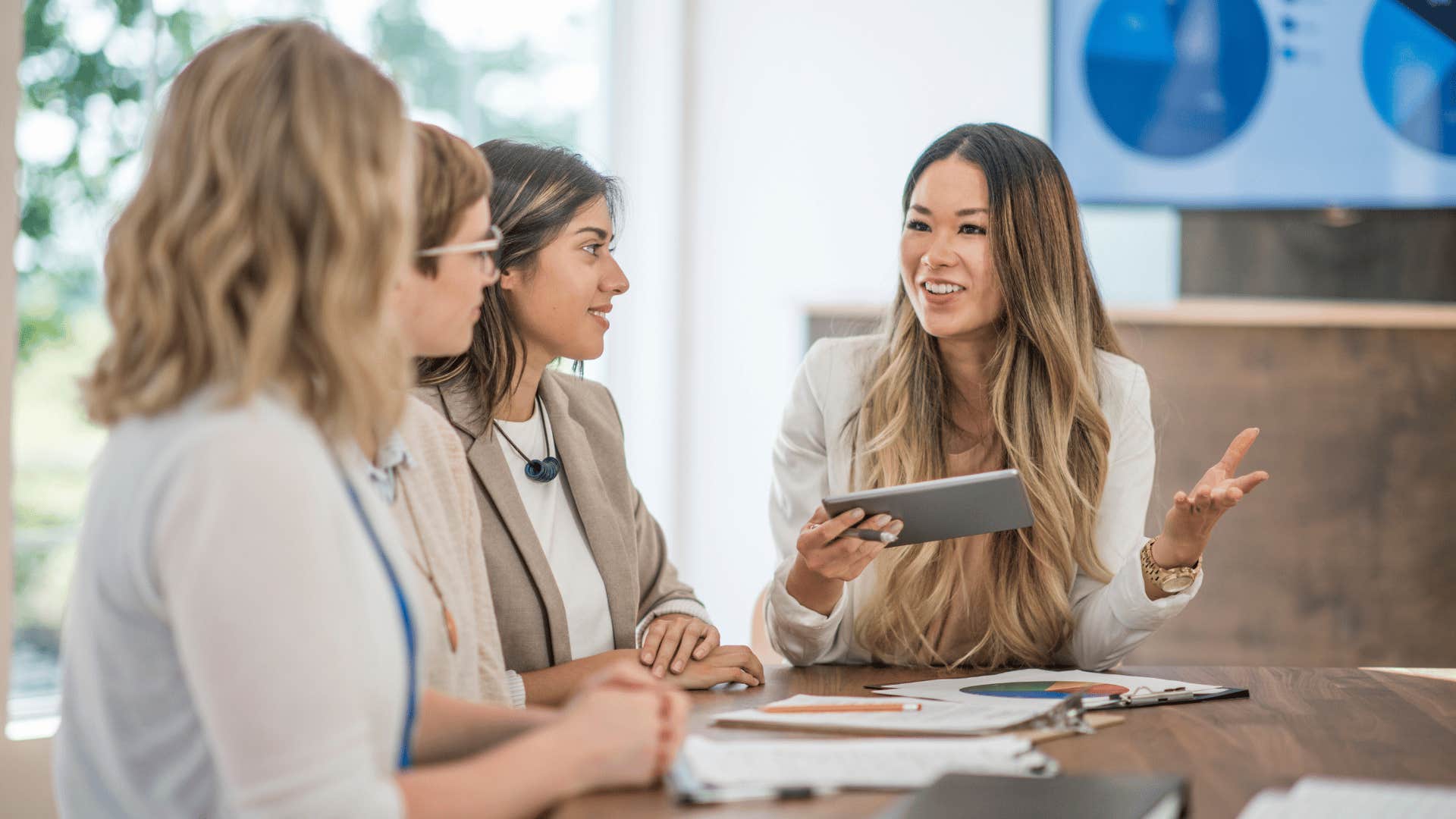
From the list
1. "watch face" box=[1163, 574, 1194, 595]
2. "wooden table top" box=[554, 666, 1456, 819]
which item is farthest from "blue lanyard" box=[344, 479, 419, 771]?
"watch face" box=[1163, 574, 1194, 595]

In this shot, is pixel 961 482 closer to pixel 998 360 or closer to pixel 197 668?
pixel 998 360

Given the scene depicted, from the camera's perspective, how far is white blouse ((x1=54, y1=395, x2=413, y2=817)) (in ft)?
2.87

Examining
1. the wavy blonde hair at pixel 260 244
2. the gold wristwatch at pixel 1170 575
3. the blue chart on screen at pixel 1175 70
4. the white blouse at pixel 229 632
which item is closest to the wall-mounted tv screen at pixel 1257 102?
the blue chart on screen at pixel 1175 70

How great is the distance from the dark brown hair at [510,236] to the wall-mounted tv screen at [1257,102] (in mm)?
2201

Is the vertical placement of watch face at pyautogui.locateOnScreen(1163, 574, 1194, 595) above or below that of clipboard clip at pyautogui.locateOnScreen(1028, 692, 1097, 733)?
above

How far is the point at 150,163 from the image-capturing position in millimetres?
1019

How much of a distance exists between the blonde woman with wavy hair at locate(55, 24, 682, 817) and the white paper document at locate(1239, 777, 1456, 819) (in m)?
0.56

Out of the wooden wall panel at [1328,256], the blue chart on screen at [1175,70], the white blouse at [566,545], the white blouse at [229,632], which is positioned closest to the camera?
the white blouse at [229,632]

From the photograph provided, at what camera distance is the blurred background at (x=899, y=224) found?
2.77 m

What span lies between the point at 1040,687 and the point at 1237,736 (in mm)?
296

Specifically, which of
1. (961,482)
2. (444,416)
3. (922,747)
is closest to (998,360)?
(961,482)

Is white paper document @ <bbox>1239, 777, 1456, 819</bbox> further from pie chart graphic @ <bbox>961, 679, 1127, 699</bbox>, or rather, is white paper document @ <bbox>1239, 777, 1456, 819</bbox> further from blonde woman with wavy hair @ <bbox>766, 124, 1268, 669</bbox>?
blonde woman with wavy hair @ <bbox>766, 124, 1268, 669</bbox>

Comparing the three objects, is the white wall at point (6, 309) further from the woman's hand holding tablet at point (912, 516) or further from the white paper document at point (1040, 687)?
the white paper document at point (1040, 687)

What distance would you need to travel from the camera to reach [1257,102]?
3.67 meters
